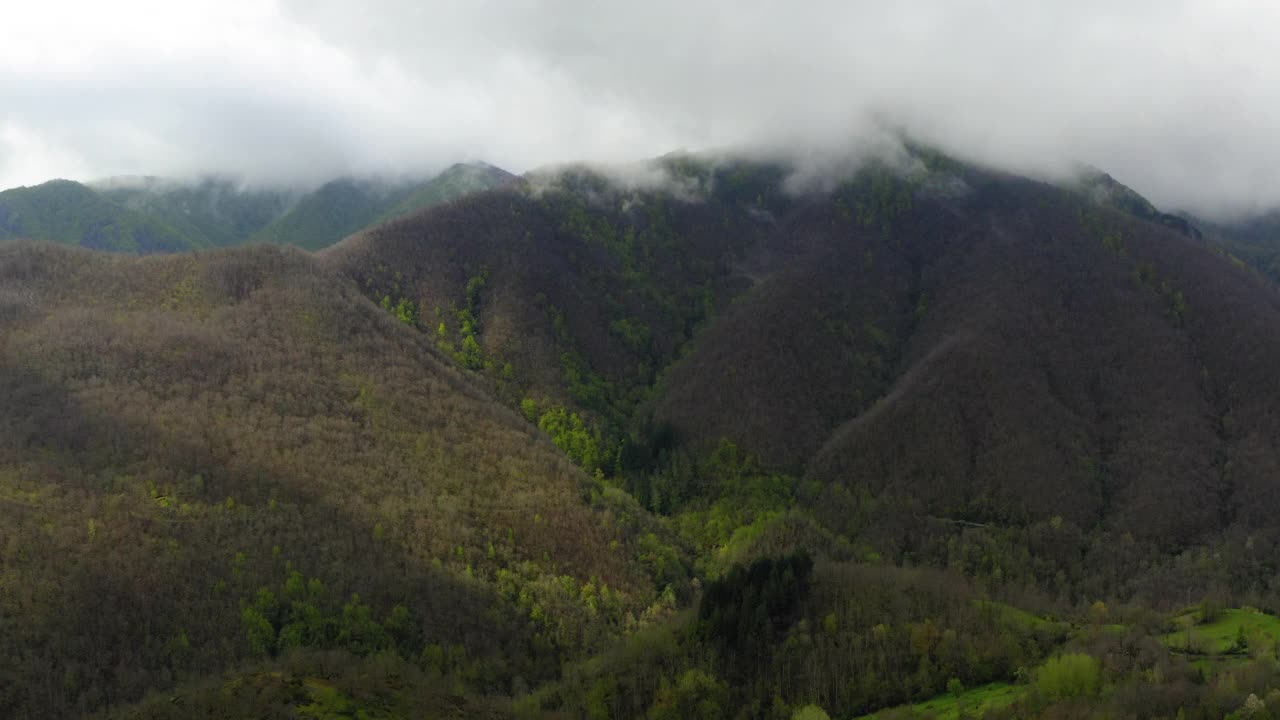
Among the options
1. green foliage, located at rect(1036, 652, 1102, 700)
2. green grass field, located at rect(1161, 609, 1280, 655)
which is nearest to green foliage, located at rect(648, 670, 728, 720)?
green foliage, located at rect(1036, 652, 1102, 700)

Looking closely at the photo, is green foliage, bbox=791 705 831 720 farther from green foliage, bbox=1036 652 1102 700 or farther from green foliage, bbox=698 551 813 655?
green foliage, bbox=1036 652 1102 700

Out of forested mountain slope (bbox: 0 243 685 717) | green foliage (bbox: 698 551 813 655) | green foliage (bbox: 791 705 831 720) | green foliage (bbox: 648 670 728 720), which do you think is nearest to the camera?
green foliage (bbox: 791 705 831 720)

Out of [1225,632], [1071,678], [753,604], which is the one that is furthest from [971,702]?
[1225,632]

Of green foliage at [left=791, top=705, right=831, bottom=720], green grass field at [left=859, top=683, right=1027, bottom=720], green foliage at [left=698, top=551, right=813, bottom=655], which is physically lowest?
green foliage at [left=791, top=705, right=831, bottom=720]

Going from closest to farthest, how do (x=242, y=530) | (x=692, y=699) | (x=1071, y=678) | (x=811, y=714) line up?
1. (x=1071, y=678)
2. (x=811, y=714)
3. (x=692, y=699)
4. (x=242, y=530)

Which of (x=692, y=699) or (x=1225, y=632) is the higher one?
(x=1225, y=632)

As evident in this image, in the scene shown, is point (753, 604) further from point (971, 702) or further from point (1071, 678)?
point (1071, 678)

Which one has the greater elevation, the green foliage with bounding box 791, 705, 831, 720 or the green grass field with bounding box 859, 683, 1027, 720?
the green grass field with bounding box 859, 683, 1027, 720

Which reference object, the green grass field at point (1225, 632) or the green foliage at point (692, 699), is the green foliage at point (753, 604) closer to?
the green foliage at point (692, 699)
